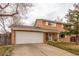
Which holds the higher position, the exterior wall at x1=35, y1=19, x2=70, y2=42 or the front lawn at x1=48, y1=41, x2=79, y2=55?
the exterior wall at x1=35, y1=19, x2=70, y2=42

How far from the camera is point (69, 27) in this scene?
379 cm

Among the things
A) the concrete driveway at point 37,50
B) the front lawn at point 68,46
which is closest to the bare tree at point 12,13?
the concrete driveway at point 37,50

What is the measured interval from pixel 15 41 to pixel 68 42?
0.85m

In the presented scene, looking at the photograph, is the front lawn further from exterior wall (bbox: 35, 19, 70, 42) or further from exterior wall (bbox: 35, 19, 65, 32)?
exterior wall (bbox: 35, 19, 65, 32)

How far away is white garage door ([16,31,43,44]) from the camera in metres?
3.83

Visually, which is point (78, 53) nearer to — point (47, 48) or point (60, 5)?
point (47, 48)

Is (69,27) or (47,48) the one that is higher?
(69,27)

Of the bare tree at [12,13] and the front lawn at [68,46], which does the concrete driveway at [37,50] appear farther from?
the bare tree at [12,13]

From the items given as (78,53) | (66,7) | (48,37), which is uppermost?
(66,7)

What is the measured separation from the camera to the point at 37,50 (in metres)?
3.79

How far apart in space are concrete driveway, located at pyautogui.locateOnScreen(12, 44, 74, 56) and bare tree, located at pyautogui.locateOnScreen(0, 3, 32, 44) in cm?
35

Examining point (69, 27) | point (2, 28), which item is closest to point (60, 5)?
point (69, 27)

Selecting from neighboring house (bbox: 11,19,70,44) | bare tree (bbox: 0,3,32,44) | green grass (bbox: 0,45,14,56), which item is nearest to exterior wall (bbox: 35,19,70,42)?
neighboring house (bbox: 11,19,70,44)

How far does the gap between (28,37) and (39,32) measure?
0.65 ft
